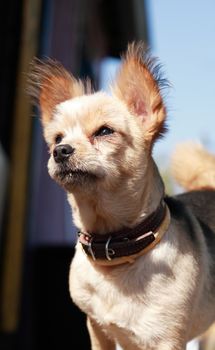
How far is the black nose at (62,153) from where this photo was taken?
6.59 ft

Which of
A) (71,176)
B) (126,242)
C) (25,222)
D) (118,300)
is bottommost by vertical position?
(25,222)

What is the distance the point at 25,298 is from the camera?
4930 millimetres

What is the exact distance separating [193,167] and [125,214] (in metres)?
1.00

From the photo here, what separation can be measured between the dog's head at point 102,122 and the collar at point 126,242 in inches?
5.6

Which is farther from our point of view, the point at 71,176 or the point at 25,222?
the point at 25,222

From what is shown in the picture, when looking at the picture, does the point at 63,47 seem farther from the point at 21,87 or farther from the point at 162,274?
the point at 162,274

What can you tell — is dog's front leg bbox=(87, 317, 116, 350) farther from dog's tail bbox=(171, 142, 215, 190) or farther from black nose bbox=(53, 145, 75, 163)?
dog's tail bbox=(171, 142, 215, 190)

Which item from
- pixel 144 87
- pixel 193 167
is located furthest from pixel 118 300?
pixel 193 167

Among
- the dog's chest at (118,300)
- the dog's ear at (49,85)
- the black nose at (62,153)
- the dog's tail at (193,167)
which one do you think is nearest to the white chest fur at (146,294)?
the dog's chest at (118,300)

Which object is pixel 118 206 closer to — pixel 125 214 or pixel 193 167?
pixel 125 214

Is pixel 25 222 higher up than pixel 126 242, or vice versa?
pixel 126 242

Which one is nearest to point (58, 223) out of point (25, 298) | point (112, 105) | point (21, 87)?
point (25, 298)

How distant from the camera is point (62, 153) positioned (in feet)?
6.59

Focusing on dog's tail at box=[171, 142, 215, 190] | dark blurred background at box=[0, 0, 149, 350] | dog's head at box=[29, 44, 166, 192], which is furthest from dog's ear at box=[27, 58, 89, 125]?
dark blurred background at box=[0, 0, 149, 350]
